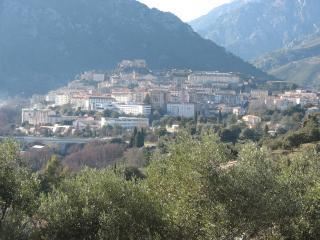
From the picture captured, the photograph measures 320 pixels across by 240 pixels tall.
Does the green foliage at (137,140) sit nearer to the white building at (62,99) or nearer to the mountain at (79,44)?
the white building at (62,99)

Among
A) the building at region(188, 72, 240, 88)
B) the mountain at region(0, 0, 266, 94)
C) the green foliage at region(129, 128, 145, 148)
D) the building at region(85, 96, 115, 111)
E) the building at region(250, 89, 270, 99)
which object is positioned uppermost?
the mountain at region(0, 0, 266, 94)

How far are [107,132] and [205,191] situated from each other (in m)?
73.7

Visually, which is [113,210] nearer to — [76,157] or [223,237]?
[223,237]

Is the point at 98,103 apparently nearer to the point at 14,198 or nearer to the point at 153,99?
the point at 153,99

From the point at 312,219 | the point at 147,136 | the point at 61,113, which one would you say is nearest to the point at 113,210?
the point at 312,219

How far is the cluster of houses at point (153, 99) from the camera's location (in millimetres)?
101812

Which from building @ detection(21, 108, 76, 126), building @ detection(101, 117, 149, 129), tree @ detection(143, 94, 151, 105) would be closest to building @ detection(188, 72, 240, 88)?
tree @ detection(143, 94, 151, 105)

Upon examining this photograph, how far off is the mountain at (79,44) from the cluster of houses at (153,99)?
26.1 meters

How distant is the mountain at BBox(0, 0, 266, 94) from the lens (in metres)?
169

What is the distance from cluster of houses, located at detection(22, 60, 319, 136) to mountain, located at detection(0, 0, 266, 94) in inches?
1026

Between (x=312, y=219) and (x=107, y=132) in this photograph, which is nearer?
(x=312, y=219)

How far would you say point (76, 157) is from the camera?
226 feet

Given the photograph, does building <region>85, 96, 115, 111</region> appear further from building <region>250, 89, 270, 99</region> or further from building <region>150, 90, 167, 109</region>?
building <region>250, 89, 270, 99</region>

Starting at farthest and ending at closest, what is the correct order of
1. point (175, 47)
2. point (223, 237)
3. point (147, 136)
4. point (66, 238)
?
point (175, 47) → point (147, 136) → point (66, 238) → point (223, 237)
